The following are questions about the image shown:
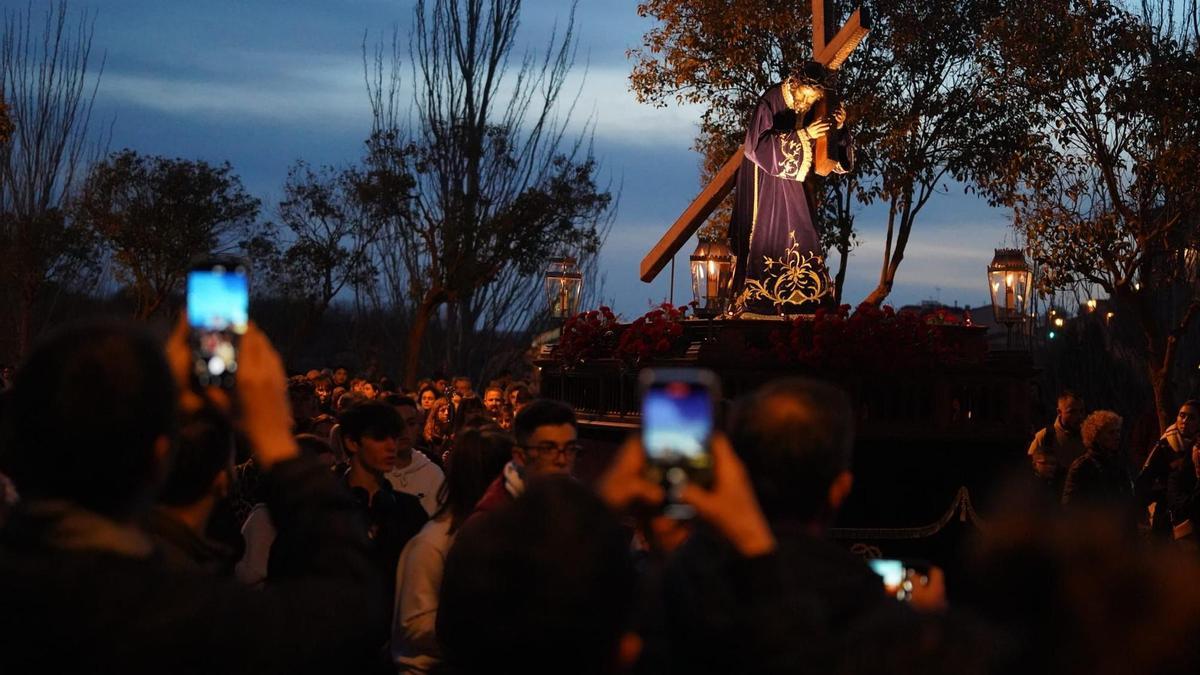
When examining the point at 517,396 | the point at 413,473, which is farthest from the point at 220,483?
the point at 517,396

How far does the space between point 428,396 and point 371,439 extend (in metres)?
8.82

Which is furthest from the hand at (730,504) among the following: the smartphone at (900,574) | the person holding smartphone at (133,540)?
the smartphone at (900,574)

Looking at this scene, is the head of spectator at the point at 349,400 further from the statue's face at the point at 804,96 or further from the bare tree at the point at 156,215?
the bare tree at the point at 156,215

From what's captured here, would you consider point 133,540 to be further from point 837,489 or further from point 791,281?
point 791,281

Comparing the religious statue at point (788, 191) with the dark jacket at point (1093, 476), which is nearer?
the dark jacket at point (1093, 476)

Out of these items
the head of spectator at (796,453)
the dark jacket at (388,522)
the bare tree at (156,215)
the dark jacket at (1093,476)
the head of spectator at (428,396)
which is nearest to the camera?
the head of spectator at (796,453)

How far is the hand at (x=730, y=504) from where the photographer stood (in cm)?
228

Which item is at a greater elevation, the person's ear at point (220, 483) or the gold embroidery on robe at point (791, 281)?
the gold embroidery on robe at point (791, 281)

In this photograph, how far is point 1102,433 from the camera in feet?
29.7

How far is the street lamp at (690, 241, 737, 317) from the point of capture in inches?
597

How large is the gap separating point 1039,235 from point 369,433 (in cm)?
1340

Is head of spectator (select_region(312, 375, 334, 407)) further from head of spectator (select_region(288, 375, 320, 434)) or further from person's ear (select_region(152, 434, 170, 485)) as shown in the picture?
person's ear (select_region(152, 434, 170, 485))

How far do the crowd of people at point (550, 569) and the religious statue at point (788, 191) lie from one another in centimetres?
976

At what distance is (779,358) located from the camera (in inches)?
414
